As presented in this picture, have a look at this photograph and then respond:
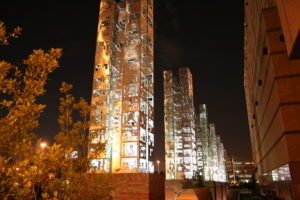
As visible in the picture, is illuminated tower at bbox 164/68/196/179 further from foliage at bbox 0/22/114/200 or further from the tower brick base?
foliage at bbox 0/22/114/200

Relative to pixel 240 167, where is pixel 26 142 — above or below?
below

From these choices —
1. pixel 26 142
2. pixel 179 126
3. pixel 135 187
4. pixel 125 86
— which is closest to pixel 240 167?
pixel 179 126

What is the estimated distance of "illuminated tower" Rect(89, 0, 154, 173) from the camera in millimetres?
17203

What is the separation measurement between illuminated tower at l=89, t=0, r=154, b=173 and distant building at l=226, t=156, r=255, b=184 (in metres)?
124

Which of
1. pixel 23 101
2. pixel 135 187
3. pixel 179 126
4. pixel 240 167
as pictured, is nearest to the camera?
pixel 23 101

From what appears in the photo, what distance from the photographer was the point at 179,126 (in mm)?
42188

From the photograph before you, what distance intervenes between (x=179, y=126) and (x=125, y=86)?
25.4 meters

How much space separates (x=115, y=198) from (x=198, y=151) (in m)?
38.6

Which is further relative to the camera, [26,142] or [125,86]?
[125,86]

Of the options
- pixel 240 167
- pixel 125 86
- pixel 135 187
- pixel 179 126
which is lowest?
pixel 135 187

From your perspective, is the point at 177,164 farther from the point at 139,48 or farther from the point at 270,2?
the point at 270,2

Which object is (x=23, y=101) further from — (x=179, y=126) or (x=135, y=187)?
(x=179, y=126)

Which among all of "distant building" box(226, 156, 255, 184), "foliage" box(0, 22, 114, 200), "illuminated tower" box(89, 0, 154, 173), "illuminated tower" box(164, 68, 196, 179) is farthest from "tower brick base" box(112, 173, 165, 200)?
"distant building" box(226, 156, 255, 184)

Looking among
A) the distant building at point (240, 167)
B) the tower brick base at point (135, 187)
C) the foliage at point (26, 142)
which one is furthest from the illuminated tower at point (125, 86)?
the distant building at point (240, 167)
